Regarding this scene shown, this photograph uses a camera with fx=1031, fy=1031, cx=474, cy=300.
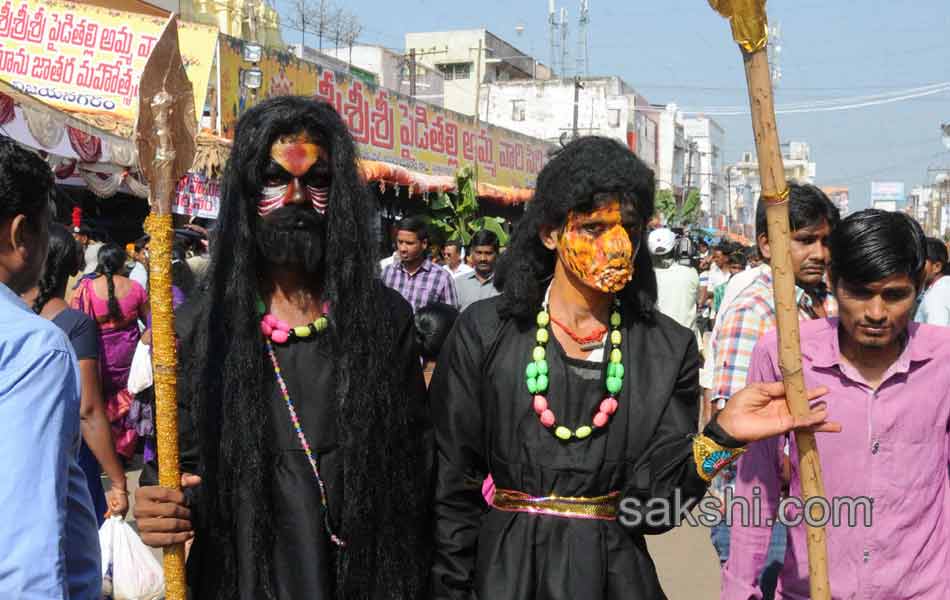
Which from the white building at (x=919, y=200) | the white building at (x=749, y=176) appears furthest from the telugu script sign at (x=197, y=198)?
the white building at (x=919, y=200)

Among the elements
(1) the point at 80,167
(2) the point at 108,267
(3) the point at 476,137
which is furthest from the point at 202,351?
(3) the point at 476,137

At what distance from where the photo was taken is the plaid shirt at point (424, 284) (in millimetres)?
8469

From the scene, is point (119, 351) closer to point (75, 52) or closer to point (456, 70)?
point (75, 52)

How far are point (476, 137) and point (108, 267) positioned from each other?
1726cm

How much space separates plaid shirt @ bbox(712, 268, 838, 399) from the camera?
4293mm

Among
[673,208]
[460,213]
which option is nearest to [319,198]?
[460,213]

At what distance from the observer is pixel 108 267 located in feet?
24.9

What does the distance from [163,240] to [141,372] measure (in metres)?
4.65

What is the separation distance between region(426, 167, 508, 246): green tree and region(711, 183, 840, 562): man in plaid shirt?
1529 cm

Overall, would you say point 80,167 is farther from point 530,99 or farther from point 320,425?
point 530,99

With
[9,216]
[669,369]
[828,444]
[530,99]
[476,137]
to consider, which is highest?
[530,99]

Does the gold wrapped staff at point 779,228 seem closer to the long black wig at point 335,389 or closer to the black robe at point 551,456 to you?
the black robe at point 551,456

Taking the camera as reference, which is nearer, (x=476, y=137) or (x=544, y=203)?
(x=544, y=203)

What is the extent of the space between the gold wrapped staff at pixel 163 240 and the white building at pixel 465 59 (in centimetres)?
5140
